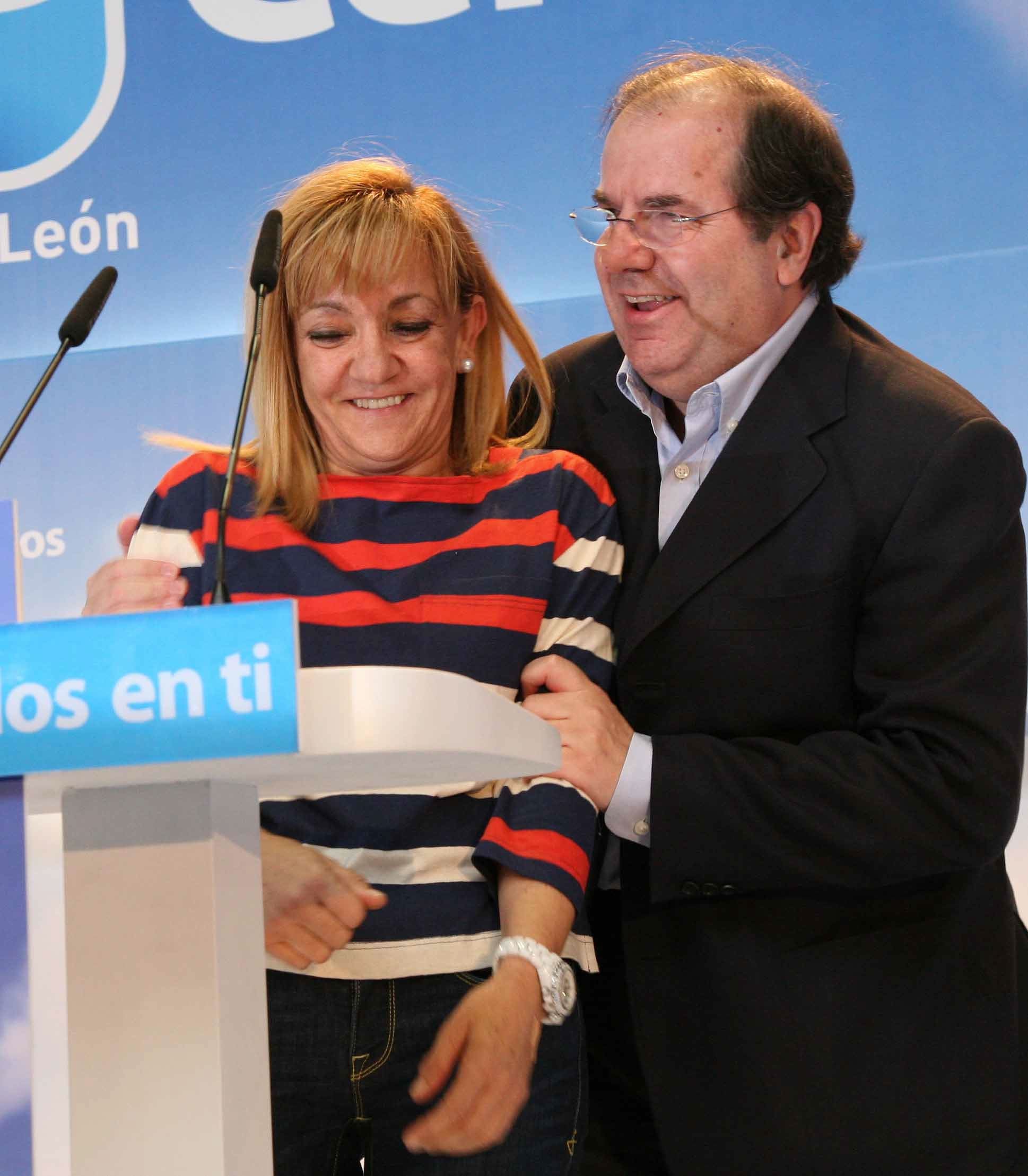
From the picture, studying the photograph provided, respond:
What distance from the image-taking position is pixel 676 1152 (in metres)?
1.76

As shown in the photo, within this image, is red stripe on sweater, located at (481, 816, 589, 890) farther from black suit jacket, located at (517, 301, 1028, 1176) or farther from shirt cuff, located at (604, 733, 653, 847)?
black suit jacket, located at (517, 301, 1028, 1176)

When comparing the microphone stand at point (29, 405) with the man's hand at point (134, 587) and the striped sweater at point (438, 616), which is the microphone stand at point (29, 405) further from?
the striped sweater at point (438, 616)

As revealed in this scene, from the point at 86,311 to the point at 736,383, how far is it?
95 cm

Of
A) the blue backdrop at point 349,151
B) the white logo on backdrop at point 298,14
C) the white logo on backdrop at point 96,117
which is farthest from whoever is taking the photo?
the white logo on backdrop at point 96,117

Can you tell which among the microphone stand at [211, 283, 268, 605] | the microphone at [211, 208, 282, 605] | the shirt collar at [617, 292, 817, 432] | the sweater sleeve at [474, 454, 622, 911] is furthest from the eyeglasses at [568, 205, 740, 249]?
the microphone stand at [211, 283, 268, 605]

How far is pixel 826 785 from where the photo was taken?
5.48 feet

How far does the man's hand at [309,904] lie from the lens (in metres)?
1.21

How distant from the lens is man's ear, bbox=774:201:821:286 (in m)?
2.01

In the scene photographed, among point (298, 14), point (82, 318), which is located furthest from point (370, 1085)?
point (298, 14)

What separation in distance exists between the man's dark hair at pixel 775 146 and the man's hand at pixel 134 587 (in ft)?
3.30

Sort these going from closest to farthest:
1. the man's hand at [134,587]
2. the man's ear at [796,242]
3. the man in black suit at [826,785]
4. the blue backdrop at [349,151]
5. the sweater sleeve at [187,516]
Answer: the man's hand at [134,587], the sweater sleeve at [187,516], the man in black suit at [826,785], the man's ear at [796,242], the blue backdrop at [349,151]

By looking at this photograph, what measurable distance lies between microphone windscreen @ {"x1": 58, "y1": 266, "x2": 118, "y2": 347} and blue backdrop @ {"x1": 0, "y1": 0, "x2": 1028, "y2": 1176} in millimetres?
1403

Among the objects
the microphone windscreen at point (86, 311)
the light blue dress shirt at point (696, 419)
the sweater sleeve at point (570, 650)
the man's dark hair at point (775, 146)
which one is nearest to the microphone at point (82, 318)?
the microphone windscreen at point (86, 311)

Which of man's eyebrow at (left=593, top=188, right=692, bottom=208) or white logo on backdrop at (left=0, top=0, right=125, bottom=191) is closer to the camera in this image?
man's eyebrow at (left=593, top=188, right=692, bottom=208)
